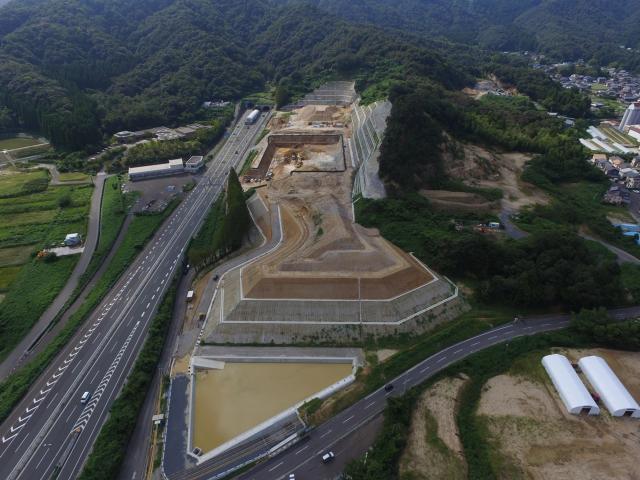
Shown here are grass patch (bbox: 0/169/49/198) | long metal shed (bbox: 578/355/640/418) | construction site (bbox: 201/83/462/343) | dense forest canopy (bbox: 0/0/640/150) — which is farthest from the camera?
dense forest canopy (bbox: 0/0/640/150)

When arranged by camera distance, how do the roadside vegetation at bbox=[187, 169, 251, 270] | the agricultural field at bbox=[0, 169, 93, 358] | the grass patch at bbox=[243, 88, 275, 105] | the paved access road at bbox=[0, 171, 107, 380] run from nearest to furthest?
the paved access road at bbox=[0, 171, 107, 380] < the agricultural field at bbox=[0, 169, 93, 358] < the roadside vegetation at bbox=[187, 169, 251, 270] < the grass patch at bbox=[243, 88, 275, 105]

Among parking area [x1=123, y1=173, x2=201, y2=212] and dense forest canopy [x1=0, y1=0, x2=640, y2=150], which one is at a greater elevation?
dense forest canopy [x1=0, y1=0, x2=640, y2=150]

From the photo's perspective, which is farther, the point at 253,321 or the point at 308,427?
the point at 253,321

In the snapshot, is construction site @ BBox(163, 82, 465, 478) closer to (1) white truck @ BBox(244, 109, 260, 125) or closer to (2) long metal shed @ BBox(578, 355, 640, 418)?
(2) long metal shed @ BBox(578, 355, 640, 418)

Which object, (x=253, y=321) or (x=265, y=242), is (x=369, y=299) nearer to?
(x=253, y=321)

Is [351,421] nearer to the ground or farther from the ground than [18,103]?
nearer to the ground

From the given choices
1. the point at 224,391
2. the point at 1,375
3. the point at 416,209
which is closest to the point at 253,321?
the point at 224,391

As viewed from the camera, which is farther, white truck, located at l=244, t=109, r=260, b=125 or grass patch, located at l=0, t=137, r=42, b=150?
white truck, located at l=244, t=109, r=260, b=125

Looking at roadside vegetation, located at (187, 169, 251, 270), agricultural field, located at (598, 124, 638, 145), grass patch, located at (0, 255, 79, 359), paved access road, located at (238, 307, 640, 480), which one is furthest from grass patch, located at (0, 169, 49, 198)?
agricultural field, located at (598, 124, 638, 145)
